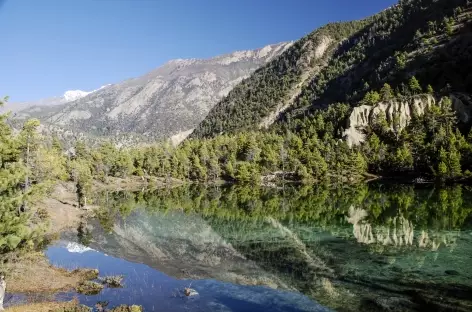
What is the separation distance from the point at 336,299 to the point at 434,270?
47.6ft

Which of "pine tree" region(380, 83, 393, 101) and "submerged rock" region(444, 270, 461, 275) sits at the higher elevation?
"pine tree" region(380, 83, 393, 101)

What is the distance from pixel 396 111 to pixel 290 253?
145405 millimetres

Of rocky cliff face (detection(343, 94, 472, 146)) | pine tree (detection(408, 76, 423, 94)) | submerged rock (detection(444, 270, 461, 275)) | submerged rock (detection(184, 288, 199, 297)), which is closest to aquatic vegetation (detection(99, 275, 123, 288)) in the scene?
submerged rock (detection(184, 288, 199, 297))

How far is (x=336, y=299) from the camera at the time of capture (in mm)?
37250

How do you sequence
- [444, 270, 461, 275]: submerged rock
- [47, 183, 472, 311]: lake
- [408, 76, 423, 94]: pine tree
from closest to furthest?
[47, 183, 472, 311]: lake < [444, 270, 461, 275]: submerged rock < [408, 76, 423, 94]: pine tree

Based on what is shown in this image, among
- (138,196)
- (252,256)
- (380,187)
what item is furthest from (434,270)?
(138,196)

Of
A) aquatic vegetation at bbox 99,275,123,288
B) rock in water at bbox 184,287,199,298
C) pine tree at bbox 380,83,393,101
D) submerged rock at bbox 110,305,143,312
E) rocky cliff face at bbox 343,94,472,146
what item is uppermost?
pine tree at bbox 380,83,393,101

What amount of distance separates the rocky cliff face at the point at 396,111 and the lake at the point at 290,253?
71989 mm

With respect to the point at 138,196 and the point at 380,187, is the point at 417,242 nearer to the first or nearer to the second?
the point at 380,187

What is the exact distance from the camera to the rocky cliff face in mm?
169375

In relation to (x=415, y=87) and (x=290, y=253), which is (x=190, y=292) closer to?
(x=290, y=253)

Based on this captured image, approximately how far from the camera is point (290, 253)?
5647 cm

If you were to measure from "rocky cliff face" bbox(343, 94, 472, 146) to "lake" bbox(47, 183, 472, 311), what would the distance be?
236ft

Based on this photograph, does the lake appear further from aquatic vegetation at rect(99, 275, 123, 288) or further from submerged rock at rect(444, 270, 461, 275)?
aquatic vegetation at rect(99, 275, 123, 288)
